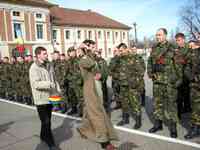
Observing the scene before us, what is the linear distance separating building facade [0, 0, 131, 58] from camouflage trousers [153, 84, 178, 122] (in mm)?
32376

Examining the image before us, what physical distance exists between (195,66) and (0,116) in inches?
241

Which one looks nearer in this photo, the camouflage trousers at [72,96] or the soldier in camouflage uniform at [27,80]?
the camouflage trousers at [72,96]

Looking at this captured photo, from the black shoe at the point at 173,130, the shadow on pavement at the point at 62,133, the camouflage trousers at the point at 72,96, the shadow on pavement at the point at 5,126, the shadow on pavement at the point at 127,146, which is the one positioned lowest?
the shadow on pavement at the point at 5,126

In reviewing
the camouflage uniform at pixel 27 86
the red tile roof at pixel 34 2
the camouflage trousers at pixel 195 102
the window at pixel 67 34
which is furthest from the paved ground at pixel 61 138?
the window at pixel 67 34

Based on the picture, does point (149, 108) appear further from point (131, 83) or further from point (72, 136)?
point (72, 136)

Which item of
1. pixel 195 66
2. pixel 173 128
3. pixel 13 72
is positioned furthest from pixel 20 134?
pixel 13 72

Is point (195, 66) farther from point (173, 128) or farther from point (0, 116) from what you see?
point (0, 116)

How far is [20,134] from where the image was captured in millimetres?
6051

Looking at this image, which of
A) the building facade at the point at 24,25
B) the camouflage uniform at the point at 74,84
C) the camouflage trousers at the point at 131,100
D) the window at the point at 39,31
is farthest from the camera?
the window at the point at 39,31

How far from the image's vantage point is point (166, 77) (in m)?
5.12

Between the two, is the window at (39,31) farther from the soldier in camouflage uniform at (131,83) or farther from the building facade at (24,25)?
the soldier in camouflage uniform at (131,83)

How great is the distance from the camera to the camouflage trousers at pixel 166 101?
514 cm

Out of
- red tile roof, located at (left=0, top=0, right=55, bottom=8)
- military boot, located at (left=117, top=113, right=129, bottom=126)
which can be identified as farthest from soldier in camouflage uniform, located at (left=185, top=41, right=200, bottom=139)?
red tile roof, located at (left=0, top=0, right=55, bottom=8)

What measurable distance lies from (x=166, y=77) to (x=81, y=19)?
1893 inches
